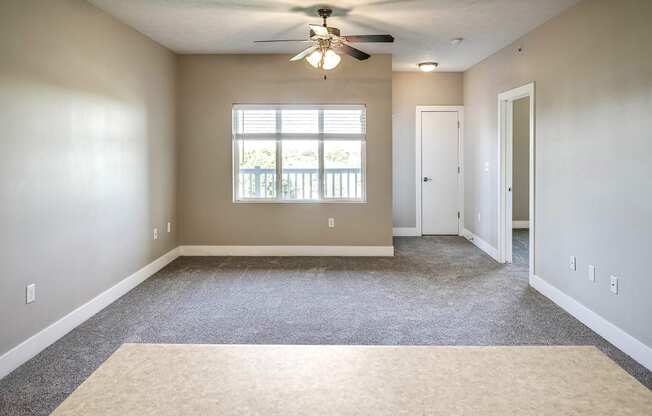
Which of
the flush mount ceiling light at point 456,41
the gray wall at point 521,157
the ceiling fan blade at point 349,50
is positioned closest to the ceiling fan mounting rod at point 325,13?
the ceiling fan blade at point 349,50

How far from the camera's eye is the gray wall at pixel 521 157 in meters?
8.60

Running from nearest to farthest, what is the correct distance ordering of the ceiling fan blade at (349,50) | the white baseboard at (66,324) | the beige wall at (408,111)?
the white baseboard at (66,324) < the ceiling fan blade at (349,50) < the beige wall at (408,111)

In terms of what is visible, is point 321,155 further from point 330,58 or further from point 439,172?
point 439,172

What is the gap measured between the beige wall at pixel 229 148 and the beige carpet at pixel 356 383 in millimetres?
5177

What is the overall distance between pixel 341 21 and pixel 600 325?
A: 345cm

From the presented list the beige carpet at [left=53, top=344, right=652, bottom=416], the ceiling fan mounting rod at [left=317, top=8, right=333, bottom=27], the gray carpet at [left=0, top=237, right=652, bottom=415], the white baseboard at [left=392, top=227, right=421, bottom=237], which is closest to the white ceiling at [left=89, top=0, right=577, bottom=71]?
the ceiling fan mounting rod at [left=317, top=8, right=333, bottom=27]

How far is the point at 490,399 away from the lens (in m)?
0.83

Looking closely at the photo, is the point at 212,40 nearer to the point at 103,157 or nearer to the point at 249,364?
the point at 103,157

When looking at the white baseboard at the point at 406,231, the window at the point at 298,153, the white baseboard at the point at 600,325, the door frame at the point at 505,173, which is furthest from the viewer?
the white baseboard at the point at 406,231

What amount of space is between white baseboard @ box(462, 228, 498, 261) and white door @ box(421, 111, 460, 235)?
0.36m

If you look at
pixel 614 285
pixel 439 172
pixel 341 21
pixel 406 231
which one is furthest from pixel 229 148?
pixel 614 285

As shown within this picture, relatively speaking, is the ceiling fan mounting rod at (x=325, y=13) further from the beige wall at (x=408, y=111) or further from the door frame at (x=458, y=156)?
the door frame at (x=458, y=156)

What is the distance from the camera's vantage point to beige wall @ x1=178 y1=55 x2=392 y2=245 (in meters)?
6.09

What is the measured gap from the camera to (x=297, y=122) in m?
6.21
